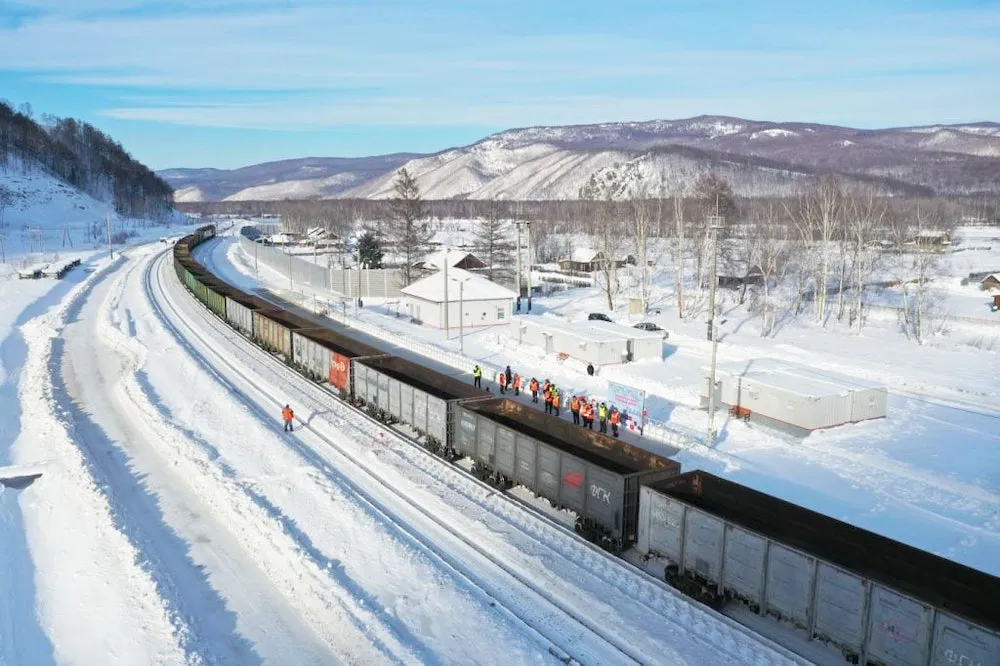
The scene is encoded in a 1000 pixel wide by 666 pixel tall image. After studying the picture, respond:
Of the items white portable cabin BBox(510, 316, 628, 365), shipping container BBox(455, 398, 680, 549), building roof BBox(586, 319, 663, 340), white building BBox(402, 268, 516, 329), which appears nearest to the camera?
shipping container BBox(455, 398, 680, 549)

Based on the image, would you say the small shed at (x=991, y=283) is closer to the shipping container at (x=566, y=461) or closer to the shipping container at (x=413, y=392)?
the shipping container at (x=413, y=392)

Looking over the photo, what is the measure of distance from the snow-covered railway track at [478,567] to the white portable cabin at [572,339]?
16.1 meters

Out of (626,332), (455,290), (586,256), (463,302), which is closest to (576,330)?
(626,332)

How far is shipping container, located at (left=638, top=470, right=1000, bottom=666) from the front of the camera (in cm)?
1215

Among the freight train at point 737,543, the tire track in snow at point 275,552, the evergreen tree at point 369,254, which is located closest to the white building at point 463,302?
the tire track in snow at point 275,552

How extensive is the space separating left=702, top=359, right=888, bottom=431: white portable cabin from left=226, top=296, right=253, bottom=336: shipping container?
28787 millimetres

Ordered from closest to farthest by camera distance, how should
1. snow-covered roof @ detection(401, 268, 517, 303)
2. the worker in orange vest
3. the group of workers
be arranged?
the worker in orange vest → the group of workers → snow-covered roof @ detection(401, 268, 517, 303)

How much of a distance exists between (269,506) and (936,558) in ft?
52.9

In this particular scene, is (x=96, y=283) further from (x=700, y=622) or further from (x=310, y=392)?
(x=700, y=622)

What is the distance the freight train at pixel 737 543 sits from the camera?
12562 millimetres

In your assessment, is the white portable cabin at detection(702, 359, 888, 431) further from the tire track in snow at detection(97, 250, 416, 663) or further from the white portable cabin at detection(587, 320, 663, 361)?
the tire track in snow at detection(97, 250, 416, 663)

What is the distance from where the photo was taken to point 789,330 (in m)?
52.7

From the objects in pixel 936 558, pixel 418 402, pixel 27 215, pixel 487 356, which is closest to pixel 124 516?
pixel 418 402

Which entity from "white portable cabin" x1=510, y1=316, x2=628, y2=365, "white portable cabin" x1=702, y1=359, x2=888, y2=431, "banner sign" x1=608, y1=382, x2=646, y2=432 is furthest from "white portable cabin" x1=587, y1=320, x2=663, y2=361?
"banner sign" x1=608, y1=382, x2=646, y2=432
